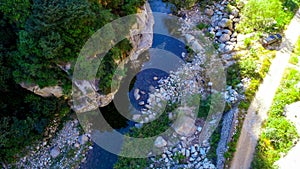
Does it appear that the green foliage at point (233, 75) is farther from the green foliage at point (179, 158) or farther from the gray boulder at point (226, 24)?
the green foliage at point (179, 158)

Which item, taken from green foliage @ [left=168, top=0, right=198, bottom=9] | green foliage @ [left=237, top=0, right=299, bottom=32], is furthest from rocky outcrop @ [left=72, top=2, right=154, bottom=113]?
green foliage @ [left=237, top=0, right=299, bottom=32]

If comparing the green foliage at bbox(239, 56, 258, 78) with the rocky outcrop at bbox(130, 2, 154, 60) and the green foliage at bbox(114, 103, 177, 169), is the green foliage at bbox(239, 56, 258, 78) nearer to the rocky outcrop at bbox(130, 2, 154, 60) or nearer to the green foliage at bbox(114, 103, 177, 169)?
the green foliage at bbox(114, 103, 177, 169)

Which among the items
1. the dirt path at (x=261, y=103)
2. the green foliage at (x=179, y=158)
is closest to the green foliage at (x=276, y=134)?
the dirt path at (x=261, y=103)

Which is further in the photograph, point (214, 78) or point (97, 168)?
point (214, 78)

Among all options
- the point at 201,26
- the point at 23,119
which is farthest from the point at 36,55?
the point at 201,26

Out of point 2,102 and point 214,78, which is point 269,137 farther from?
point 2,102

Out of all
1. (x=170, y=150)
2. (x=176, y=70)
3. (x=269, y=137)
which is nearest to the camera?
(x=269, y=137)

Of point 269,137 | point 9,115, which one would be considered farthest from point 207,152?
point 9,115
